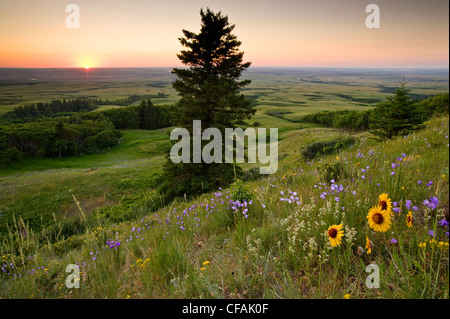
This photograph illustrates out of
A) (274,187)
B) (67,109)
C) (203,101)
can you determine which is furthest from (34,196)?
(67,109)

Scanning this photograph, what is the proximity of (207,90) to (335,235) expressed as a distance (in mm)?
16206

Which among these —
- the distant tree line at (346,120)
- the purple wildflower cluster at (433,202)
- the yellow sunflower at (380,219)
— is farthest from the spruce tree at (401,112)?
the distant tree line at (346,120)

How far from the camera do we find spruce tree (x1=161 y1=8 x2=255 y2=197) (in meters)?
16.9

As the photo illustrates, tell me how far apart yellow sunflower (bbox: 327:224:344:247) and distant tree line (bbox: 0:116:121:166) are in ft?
136

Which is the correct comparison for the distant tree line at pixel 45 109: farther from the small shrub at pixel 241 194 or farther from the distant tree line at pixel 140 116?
the small shrub at pixel 241 194

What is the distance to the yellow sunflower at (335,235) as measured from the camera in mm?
1787

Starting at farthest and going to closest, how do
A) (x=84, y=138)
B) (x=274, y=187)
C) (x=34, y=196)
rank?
(x=84, y=138) < (x=34, y=196) < (x=274, y=187)

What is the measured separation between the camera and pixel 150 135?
260 feet

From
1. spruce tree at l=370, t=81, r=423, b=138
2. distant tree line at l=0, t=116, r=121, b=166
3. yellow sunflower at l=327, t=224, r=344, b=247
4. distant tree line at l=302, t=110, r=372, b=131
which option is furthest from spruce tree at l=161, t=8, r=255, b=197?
distant tree line at l=302, t=110, r=372, b=131

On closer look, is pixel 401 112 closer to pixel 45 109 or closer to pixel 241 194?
pixel 241 194

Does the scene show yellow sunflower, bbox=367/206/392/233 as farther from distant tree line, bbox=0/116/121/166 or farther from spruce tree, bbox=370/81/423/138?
distant tree line, bbox=0/116/121/166

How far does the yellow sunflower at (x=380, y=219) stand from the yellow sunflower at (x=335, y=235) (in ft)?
0.81
